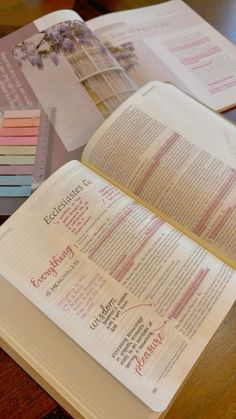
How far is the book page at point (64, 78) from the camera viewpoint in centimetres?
66

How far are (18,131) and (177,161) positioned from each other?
0.78 ft

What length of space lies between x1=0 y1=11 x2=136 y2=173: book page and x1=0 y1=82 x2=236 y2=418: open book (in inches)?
2.8

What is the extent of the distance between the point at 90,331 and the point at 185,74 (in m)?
0.47

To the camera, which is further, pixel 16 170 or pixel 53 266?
pixel 16 170

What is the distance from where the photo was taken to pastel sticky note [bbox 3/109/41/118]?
67cm

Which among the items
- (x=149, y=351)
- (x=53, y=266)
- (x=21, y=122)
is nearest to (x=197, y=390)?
(x=149, y=351)

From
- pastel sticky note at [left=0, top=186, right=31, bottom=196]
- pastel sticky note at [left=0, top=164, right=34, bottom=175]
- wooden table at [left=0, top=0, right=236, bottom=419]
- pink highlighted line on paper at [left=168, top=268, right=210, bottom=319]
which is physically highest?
pastel sticky note at [left=0, top=164, right=34, bottom=175]

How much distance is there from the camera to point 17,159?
62 cm

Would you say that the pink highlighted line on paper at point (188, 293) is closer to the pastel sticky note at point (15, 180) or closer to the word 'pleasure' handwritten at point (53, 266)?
→ the word 'pleasure' handwritten at point (53, 266)

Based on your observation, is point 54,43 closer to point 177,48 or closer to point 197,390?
point 177,48

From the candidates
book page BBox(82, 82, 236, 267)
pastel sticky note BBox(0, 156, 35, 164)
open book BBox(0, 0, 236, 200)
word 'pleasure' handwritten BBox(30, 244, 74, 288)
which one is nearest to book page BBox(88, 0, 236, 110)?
open book BBox(0, 0, 236, 200)

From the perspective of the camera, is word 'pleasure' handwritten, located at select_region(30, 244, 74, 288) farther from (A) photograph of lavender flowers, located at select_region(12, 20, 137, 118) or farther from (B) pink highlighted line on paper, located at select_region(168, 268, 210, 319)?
(A) photograph of lavender flowers, located at select_region(12, 20, 137, 118)

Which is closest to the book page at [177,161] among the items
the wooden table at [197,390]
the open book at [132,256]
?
the open book at [132,256]

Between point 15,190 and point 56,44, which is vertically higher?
point 56,44
